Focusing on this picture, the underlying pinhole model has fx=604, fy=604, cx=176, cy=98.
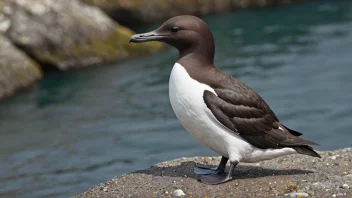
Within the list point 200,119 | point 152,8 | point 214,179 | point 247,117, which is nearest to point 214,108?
point 200,119

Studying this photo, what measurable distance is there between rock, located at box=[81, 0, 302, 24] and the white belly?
20155 millimetres

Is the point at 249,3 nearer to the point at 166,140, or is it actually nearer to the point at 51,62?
the point at 51,62

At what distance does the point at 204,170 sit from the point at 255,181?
2.62ft

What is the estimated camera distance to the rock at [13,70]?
18500mm

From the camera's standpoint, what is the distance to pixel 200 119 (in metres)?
7.36

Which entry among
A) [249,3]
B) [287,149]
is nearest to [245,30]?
[249,3]

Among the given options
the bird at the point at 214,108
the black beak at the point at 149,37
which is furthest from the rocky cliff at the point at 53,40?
the bird at the point at 214,108

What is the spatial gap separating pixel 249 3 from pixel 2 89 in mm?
14672

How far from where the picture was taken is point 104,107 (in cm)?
1697

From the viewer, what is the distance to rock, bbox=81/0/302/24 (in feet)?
89.8

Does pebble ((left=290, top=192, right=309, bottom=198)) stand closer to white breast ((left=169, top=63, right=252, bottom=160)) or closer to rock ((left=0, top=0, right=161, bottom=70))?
white breast ((left=169, top=63, right=252, bottom=160))

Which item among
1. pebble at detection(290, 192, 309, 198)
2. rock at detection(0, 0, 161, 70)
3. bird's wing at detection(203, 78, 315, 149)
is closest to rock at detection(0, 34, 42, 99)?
rock at detection(0, 0, 161, 70)

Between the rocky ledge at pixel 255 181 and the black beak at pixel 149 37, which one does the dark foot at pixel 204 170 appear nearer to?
the rocky ledge at pixel 255 181

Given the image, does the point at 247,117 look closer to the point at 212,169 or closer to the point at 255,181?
the point at 255,181
